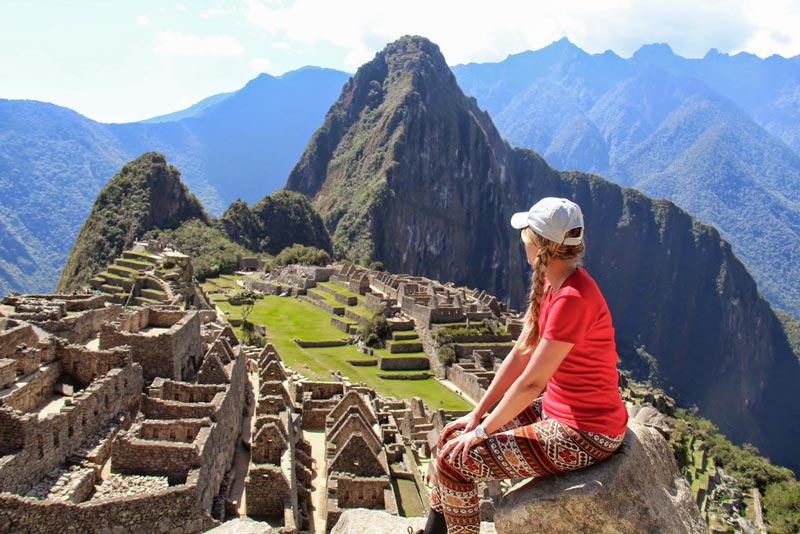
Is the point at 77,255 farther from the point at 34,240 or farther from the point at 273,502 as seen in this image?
the point at 273,502

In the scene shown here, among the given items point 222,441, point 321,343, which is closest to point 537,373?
point 222,441

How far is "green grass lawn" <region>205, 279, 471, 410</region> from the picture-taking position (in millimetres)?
37875

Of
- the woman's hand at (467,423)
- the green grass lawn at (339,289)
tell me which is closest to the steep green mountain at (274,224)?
the green grass lawn at (339,289)

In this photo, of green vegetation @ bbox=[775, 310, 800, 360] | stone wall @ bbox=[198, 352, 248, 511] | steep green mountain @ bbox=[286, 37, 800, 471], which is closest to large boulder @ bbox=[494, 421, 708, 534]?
stone wall @ bbox=[198, 352, 248, 511]

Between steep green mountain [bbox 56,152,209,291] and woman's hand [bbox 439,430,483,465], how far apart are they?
2798 inches

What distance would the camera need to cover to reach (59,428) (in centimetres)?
1077

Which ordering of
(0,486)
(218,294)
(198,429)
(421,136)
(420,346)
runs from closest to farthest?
1. (0,486)
2. (198,429)
3. (420,346)
4. (218,294)
5. (421,136)

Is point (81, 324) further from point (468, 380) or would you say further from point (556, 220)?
point (468, 380)

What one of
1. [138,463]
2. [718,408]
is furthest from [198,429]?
[718,408]

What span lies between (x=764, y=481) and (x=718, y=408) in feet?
368

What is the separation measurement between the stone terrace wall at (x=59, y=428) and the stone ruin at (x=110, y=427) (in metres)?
0.02

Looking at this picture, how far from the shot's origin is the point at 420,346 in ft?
160

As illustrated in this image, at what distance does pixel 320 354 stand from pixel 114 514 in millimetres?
34263

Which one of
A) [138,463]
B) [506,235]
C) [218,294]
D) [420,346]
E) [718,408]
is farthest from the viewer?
[506,235]
